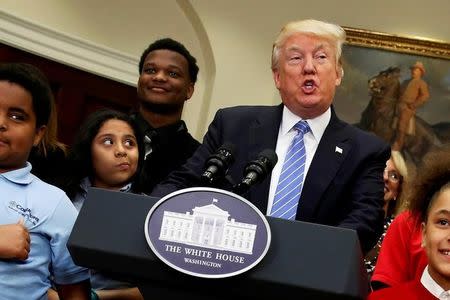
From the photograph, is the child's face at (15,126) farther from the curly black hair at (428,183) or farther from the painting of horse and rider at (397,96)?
the painting of horse and rider at (397,96)

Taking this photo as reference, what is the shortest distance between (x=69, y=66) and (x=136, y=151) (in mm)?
3529

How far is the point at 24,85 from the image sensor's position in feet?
7.80

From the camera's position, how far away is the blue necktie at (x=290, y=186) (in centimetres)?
225

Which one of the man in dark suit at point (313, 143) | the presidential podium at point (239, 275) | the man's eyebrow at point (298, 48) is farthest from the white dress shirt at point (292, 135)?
the presidential podium at point (239, 275)

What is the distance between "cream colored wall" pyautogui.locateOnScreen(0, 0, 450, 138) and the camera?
6582 mm

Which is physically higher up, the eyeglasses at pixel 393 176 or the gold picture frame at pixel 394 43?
the gold picture frame at pixel 394 43

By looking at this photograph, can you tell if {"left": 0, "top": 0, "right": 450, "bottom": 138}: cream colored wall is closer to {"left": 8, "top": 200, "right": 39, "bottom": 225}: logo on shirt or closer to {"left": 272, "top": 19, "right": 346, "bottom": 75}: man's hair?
{"left": 272, "top": 19, "right": 346, "bottom": 75}: man's hair

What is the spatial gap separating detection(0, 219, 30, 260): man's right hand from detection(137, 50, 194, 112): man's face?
5.72 ft

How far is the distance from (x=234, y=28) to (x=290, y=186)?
15.1 ft

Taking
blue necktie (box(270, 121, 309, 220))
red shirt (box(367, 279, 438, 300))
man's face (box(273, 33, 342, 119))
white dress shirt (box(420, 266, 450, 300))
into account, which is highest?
man's face (box(273, 33, 342, 119))

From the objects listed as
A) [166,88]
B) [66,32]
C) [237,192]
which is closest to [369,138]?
[237,192]

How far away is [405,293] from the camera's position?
2195mm

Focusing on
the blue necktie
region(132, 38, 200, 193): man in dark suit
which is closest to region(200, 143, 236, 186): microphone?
the blue necktie

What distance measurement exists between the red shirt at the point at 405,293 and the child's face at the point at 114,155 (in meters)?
1.24
